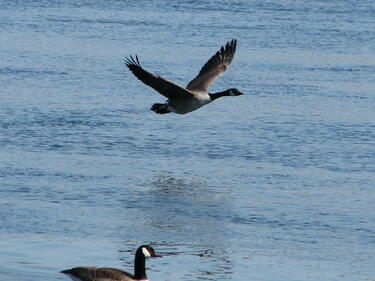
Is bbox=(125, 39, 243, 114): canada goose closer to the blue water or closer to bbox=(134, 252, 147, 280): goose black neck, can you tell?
the blue water

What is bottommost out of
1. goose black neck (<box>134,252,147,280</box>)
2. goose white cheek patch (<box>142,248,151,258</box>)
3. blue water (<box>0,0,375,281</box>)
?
goose black neck (<box>134,252,147,280</box>)

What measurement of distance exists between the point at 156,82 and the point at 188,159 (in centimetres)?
107

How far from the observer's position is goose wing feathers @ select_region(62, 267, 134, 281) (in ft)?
21.1

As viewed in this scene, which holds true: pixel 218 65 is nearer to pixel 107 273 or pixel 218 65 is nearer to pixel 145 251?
pixel 145 251

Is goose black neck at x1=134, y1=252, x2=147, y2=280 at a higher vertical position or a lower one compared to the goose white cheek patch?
lower

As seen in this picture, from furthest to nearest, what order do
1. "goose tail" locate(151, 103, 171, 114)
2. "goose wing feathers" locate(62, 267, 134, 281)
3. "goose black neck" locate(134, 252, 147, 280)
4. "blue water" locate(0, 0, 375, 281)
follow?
"goose tail" locate(151, 103, 171, 114) → "blue water" locate(0, 0, 375, 281) → "goose black neck" locate(134, 252, 147, 280) → "goose wing feathers" locate(62, 267, 134, 281)

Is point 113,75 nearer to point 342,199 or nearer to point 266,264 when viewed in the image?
point 342,199

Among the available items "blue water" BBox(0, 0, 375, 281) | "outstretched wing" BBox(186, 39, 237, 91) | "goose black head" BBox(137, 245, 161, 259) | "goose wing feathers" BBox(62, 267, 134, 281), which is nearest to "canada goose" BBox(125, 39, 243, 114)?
"outstretched wing" BBox(186, 39, 237, 91)

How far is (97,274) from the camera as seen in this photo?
646cm

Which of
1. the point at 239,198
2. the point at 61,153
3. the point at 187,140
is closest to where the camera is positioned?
the point at 239,198

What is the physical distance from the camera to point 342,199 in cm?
997

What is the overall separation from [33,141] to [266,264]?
5284 mm

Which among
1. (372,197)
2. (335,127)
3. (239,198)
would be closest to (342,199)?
(372,197)

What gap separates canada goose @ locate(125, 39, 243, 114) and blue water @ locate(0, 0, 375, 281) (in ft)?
1.73
